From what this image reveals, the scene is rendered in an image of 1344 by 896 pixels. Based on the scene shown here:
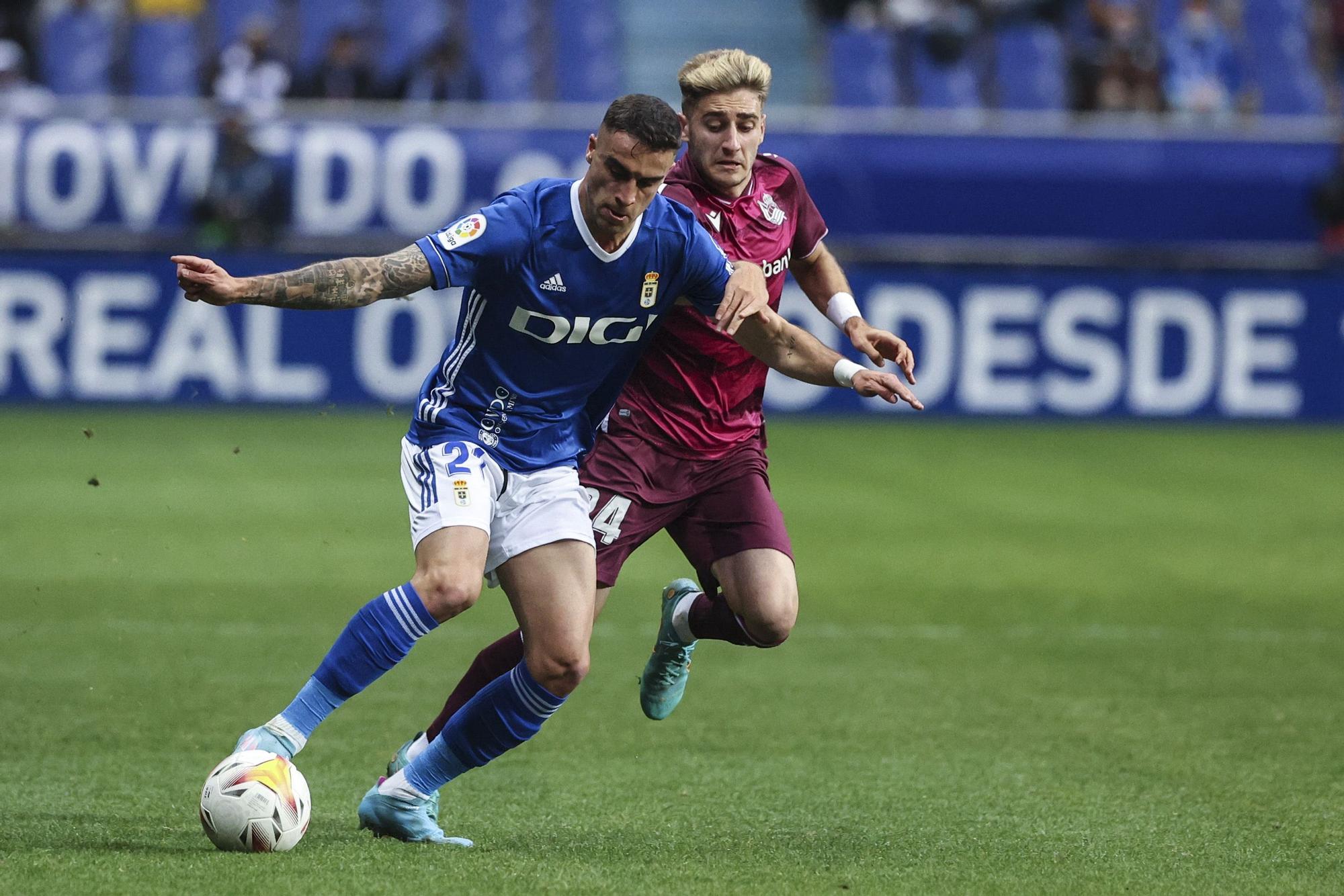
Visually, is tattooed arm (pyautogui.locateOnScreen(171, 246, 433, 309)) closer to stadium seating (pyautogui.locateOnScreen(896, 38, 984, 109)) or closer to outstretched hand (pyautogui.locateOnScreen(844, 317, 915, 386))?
outstretched hand (pyautogui.locateOnScreen(844, 317, 915, 386))

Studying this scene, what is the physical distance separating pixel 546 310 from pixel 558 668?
1.00 m

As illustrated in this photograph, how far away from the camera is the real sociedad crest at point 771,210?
5965 millimetres

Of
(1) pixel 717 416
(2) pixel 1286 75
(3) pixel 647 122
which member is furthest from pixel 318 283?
(2) pixel 1286 75

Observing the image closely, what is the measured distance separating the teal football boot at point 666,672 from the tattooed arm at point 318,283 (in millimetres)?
1834

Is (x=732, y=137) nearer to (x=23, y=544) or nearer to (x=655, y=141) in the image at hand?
(x=655, y=141)

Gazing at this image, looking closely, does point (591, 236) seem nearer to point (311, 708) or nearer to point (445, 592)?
point (445, 592)

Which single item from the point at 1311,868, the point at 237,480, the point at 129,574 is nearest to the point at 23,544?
the point at 129,574

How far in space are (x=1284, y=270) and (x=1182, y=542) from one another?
5390 mm

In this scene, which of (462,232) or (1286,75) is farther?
(1286,75)

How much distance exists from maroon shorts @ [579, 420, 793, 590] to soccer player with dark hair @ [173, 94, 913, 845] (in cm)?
38

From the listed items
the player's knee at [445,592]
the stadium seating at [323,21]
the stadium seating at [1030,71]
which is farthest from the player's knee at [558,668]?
the stadium seating at [1030,71]

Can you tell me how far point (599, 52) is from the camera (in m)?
19.0

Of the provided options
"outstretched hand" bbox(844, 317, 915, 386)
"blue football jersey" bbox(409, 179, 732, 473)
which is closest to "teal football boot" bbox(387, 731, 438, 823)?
"blue football jersey" bbox(409, 179, 732, 473)

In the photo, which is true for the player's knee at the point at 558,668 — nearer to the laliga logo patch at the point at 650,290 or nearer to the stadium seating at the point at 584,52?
the laliga logo patch at the point at 650,290
